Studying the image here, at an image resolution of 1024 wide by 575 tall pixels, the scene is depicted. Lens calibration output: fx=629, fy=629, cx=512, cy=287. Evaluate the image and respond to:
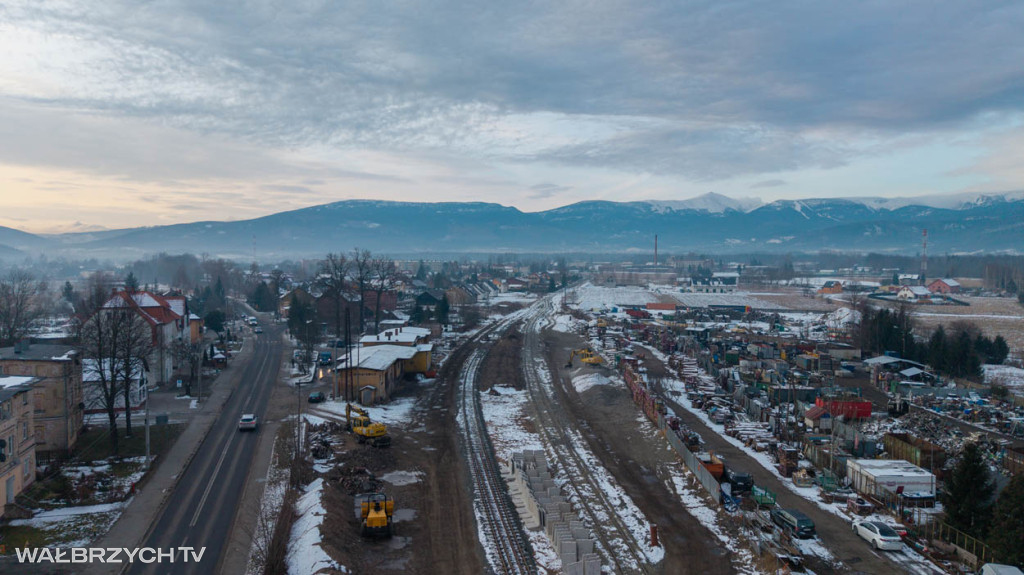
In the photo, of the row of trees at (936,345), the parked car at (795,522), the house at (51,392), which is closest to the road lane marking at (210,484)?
the house at (51,392)

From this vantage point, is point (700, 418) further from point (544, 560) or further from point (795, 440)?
point (544, 560)

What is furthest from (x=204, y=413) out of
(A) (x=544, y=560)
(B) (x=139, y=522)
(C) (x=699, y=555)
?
(C) (x=699, y=555)

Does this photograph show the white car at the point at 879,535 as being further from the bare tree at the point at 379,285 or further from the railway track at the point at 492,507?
Result: the bare tree at the point at 379,285

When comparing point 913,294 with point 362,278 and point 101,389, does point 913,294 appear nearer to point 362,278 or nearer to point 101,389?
point 362,278

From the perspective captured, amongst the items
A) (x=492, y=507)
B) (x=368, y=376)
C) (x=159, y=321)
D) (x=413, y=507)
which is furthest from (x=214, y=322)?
(x=492, y=507)

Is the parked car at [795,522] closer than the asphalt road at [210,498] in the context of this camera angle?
No

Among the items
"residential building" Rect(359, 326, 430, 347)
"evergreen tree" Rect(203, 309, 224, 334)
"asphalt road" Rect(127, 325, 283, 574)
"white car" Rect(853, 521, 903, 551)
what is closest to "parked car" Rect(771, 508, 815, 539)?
"white car" Rect(853, 521, 903, 551)
